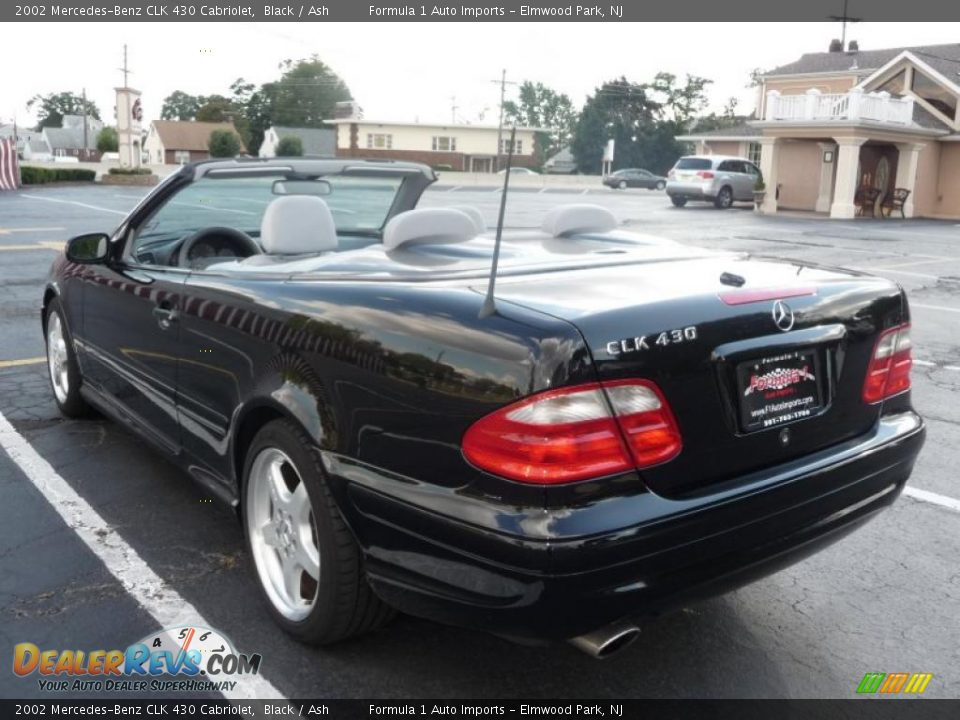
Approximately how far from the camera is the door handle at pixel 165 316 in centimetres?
361

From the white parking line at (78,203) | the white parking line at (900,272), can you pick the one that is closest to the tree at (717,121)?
the white parking line at (78,203)

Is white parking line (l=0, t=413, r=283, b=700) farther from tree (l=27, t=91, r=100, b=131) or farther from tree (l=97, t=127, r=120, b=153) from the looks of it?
tree (l=27, t=91, r=100, b=131)

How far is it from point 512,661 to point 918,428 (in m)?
1.58

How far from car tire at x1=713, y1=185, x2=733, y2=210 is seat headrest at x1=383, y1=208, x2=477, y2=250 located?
3248 cm

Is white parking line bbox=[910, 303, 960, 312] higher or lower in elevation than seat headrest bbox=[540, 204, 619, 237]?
lower

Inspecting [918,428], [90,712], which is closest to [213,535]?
[90,712]

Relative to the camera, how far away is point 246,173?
4145mm

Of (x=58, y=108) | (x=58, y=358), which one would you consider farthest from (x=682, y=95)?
(x=58, y=108)

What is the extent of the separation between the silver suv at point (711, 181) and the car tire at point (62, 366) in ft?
103

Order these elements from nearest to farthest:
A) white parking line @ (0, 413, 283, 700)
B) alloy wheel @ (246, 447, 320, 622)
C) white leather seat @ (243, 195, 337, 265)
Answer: white parking line @ (0, 413, 283, 700), alloy wheel @ (246, 447, 320, 622), white leather seat @ (243, 195, 337, 265)

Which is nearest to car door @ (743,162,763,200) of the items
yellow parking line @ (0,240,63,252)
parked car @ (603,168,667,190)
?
parked car @ (603,168,667,190)

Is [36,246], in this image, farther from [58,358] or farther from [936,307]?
[936,307]

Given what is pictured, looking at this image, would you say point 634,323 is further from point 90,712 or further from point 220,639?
point 90,712

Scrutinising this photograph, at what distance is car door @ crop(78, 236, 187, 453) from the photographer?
3709mm
